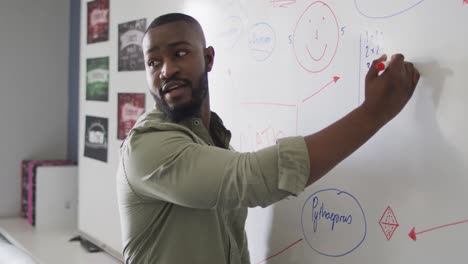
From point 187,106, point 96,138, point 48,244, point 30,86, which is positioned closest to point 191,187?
point 187,106

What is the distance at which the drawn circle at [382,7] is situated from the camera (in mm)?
874

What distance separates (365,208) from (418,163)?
151mm

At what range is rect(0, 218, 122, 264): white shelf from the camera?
2.02 m

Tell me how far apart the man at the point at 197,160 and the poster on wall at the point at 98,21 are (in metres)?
1.12

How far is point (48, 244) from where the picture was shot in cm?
224

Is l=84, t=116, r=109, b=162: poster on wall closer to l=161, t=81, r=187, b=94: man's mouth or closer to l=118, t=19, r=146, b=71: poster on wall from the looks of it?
l=118, t=19, r=146, b=71: poster on wall

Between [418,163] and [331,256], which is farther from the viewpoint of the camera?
[331,256]

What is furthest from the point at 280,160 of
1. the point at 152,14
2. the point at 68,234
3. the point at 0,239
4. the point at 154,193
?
the point at 0,239

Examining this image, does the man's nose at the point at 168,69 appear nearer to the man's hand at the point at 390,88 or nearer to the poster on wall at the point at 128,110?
the man's hand at the point at 390,88

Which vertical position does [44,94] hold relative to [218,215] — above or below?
above

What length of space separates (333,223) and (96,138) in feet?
4.60

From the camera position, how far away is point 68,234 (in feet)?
7.97

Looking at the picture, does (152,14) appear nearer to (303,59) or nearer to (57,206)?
(303,59)

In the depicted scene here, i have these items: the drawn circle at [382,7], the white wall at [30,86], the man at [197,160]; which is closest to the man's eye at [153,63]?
the man at [197,160]
